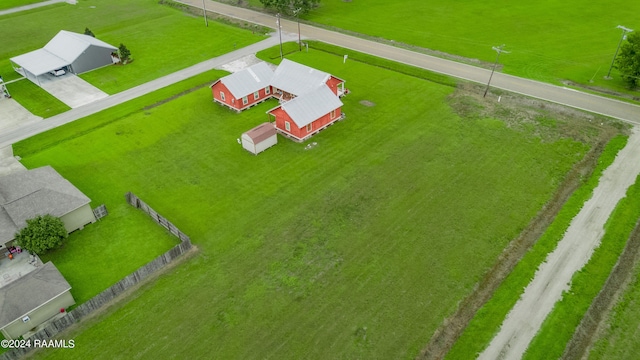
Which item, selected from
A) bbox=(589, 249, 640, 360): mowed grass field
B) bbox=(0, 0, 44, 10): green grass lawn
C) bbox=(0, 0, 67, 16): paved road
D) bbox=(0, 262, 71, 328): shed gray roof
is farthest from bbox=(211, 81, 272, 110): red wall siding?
bbox=(0, 0, 44, 10): green grass lawn

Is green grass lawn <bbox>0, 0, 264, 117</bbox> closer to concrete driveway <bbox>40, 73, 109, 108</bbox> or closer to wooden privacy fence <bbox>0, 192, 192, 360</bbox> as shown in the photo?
concrete driveway <bbox>40, 73, 109, 108</bbox>

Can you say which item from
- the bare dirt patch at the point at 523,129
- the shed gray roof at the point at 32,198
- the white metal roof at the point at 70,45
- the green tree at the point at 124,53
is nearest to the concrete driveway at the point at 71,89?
the white metal roof at the point at 70,45

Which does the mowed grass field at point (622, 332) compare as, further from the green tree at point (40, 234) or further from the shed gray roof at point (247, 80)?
the shed gray roof at point (247, 80)

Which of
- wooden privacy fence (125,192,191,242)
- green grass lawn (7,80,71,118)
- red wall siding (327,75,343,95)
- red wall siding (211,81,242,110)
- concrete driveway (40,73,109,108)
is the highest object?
red wall siding (327,75,343,95)

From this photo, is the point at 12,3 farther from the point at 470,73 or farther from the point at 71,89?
the point at 470,73

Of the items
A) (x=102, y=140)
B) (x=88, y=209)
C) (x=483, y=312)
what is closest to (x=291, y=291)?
(x=483, y=312)

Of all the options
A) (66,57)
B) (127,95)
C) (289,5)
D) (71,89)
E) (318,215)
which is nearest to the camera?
(318,215)

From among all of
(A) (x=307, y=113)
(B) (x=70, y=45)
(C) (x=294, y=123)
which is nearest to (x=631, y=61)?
(A) (x=307, y=113)
